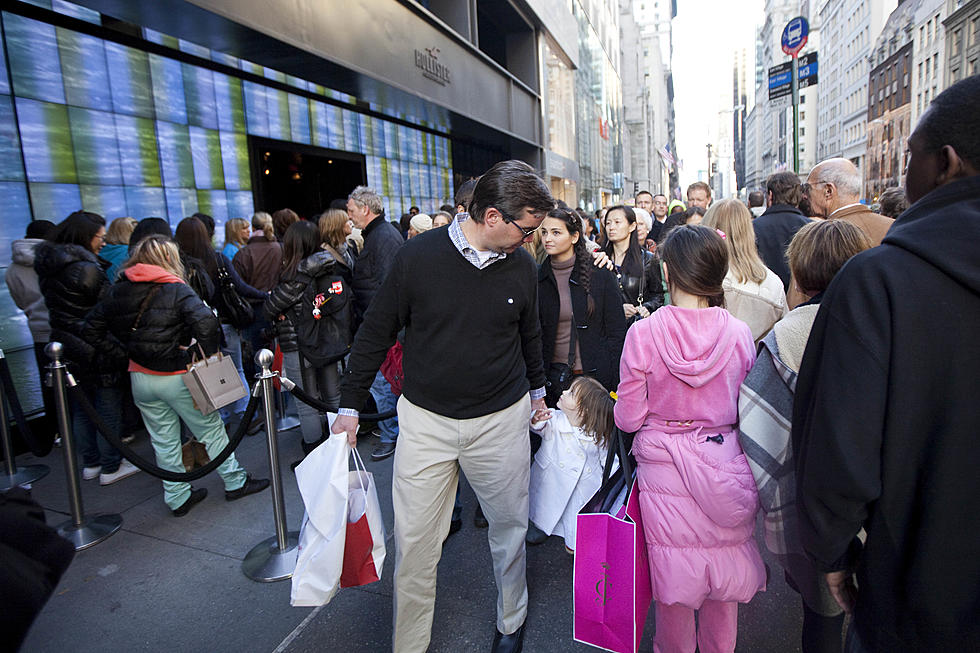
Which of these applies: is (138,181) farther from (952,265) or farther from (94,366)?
(952,265)

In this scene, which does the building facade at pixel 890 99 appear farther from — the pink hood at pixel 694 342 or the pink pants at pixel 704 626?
the pink pants at pixel 704 626

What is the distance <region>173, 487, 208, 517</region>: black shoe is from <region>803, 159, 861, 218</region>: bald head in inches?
211

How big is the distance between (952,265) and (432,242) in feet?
6.06

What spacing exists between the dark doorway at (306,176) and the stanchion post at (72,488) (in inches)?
293

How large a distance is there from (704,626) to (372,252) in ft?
12.7

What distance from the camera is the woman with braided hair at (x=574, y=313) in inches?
152

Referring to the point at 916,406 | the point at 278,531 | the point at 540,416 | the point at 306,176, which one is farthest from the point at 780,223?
the point at 306,176

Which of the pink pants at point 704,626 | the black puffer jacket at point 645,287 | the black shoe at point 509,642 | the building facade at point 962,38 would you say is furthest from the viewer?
the building facade at point 962,38

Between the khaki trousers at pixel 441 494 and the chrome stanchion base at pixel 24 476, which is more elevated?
the khaki trousers at pixel 441 494

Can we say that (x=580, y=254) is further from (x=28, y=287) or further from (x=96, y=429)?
(x=28, y=287)

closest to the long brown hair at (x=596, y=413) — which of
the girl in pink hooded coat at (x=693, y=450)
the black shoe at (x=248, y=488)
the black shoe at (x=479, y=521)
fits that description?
the girl in pink hooded coat at (x=693, y=450)

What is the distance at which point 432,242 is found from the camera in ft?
8.38

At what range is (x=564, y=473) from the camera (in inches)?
133

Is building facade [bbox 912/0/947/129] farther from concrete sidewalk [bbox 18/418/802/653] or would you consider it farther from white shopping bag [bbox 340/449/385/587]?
white shopping bag [bbox 340/449/385/587]
